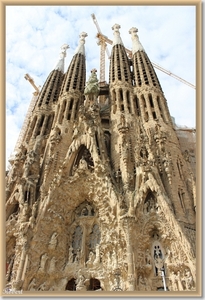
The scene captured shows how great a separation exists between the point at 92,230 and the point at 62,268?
2.18 meters

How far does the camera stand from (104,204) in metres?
12.9

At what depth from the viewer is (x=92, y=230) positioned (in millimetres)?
13625

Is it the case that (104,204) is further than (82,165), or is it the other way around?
(82,165)

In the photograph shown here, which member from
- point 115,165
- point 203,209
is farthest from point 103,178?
point 203,209

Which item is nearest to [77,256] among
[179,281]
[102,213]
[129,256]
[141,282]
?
[102,213]

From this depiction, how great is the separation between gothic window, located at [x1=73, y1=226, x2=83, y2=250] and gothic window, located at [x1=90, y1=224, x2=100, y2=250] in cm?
53

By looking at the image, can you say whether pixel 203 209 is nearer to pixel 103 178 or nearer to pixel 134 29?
pixel 103 178

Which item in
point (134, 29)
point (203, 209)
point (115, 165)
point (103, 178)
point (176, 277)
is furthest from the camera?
point (134, 29)

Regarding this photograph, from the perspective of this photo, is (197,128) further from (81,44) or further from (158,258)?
(81,44)

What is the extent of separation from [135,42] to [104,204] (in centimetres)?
1590

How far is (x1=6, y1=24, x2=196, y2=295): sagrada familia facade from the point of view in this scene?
36.2ft

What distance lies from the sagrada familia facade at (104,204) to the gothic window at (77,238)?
5 cm

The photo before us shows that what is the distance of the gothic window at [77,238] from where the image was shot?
13301 mm

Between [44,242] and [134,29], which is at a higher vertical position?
[134,29]
